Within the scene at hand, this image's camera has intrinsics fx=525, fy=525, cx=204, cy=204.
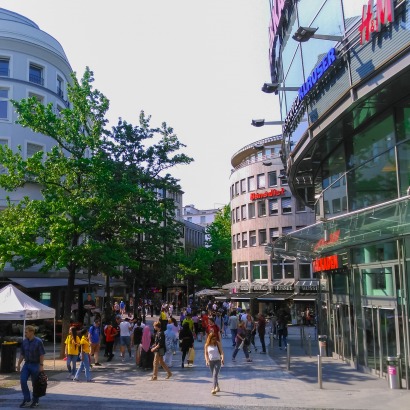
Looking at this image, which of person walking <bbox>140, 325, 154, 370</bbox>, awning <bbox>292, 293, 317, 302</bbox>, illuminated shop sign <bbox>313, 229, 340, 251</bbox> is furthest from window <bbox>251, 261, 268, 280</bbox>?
person walking <bbox>140, 325, 154, 370</bbox>

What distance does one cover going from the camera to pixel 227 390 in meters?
13.0

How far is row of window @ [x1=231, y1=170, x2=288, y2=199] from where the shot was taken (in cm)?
5619

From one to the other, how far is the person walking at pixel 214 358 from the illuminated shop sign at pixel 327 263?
6.95 meters

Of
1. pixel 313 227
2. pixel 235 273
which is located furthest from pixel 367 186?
pixel 235 273

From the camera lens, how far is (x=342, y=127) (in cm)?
1511

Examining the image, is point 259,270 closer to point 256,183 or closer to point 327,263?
point 256,183

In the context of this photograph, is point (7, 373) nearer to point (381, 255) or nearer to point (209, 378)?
point (209, 378)

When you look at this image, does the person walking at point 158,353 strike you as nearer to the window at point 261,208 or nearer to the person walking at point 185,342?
the person walking at point 185,342

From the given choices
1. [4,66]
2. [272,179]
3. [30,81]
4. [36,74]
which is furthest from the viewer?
[272,179]

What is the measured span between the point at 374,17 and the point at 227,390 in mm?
9437

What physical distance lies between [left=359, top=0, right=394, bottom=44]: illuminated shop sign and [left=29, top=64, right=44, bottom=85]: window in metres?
26.7

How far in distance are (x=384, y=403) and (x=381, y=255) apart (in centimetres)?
462

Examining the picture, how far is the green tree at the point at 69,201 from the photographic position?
19172 millimetres

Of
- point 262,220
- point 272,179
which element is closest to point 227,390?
point 262,220
